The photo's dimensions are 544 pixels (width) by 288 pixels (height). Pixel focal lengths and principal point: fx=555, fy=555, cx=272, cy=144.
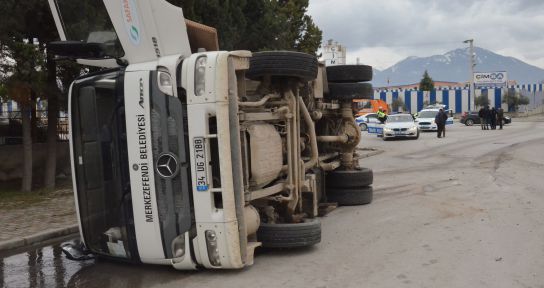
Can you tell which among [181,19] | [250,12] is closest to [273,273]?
[181,19]

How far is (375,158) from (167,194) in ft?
45.5

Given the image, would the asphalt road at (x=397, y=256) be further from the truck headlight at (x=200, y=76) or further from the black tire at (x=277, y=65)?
the black tire at (x=277, y=65)

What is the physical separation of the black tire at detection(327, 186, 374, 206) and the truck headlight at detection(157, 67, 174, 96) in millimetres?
4572

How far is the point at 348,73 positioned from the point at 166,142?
14.7 ft

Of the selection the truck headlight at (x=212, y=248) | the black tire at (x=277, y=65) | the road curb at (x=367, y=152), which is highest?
the black tire at (x=277, y=65)

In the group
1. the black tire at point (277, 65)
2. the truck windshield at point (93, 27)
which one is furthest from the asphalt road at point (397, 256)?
the truck windshield at point (93, 27)

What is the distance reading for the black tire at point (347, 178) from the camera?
8.82m

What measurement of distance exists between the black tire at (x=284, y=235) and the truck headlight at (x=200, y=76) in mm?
1671

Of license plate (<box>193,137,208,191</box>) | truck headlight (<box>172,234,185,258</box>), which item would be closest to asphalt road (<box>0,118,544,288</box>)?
truck headlight (<box>172,234,185,258</box>)

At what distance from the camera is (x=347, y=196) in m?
8.91

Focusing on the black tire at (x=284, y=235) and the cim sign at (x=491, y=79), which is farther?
the cim sign at (x=491, y=79)

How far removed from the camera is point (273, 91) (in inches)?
242

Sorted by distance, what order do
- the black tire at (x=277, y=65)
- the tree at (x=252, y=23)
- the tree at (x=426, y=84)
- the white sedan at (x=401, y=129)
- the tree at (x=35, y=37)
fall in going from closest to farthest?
the black tire at (x=277, y=65), the tree at (x=35, y=37), the tree at (x=252, y=23), the white sedan at (x=401, y=129), the tree at (x=426, y=84)

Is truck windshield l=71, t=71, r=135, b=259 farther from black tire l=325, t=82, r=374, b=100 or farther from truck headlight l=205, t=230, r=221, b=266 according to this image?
black tire l=325, t=82, r=374, b=100
